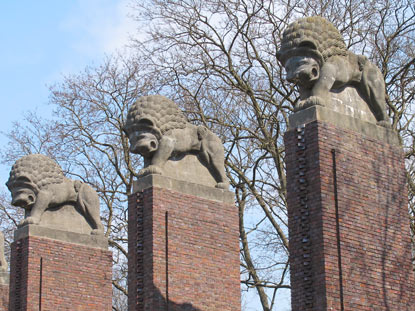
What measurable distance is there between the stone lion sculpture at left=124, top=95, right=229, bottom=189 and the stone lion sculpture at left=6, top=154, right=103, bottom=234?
12.5 feet

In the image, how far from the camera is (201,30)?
27953 mm

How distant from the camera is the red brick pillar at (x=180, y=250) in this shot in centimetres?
1973

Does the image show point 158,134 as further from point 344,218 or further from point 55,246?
point 344,218

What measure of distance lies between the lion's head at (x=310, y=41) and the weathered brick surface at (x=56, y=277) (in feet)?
27.5

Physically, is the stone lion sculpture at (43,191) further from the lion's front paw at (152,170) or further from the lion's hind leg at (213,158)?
the lion's front paw at (152,170)

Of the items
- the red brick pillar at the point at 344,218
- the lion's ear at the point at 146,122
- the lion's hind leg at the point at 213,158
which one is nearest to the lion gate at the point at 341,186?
the red brick pillar at the point at 344,218

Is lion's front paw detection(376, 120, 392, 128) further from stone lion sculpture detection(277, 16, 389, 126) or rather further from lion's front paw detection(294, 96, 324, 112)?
lion's front paw detection(294, 96, 324, 112)

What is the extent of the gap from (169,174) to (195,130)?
1302mm

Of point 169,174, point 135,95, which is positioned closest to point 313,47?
point 169,174

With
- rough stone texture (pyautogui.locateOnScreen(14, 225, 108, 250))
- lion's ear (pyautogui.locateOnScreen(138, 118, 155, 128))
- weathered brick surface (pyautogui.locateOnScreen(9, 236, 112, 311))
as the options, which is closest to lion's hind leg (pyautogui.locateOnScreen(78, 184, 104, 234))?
rough stone texture (pyautogui.locateOnScreen(14, 225, 108, 250))

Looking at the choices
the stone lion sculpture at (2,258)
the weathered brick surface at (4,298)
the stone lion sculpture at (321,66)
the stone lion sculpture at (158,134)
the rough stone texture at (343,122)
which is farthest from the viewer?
the stone lion sculpture at (2,258)

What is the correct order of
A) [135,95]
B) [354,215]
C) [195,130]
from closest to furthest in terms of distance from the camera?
1. [354,215]
2. [195,130]
3. [135,95]

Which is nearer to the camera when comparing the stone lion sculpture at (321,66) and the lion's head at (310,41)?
the stone lion sculpture at (321,66)

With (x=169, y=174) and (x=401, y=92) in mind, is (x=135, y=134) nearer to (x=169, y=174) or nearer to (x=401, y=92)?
(x=169, y=174)
